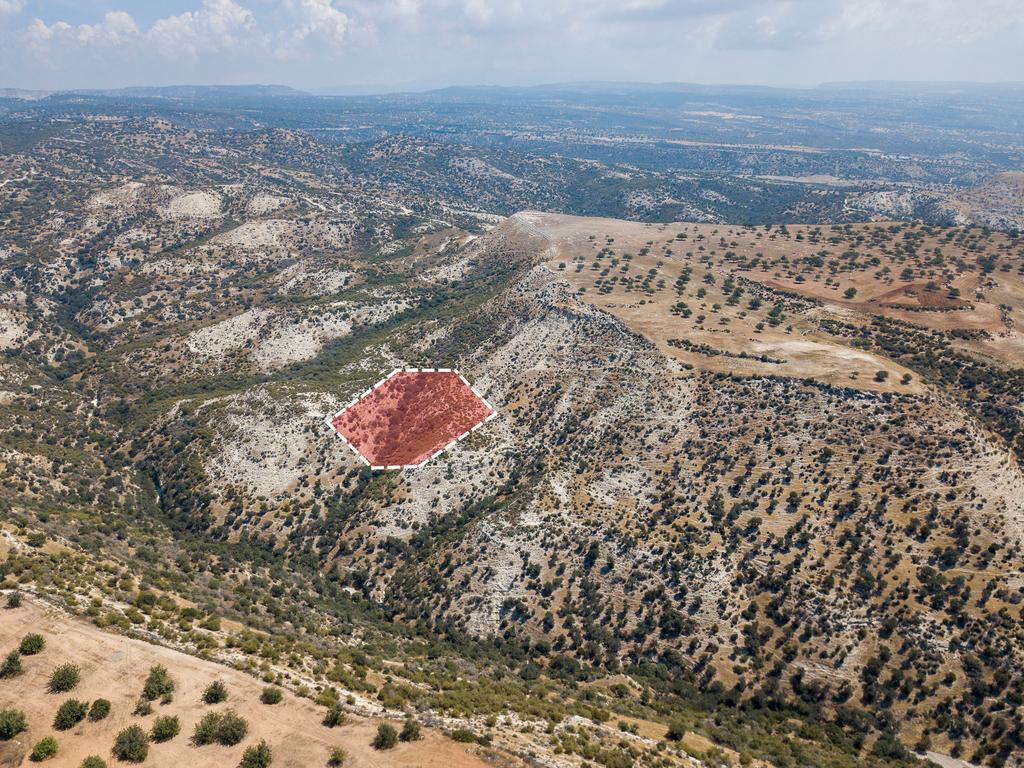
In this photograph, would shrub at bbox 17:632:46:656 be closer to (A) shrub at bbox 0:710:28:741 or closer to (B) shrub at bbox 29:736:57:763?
(A) shrub at bbox 0:710:28:741

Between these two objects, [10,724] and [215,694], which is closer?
[10,724]

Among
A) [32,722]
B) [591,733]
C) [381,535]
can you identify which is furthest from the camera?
[381,535]

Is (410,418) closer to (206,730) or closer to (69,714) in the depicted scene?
(206,730)

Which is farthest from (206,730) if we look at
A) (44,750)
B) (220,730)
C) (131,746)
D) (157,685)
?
(44,750)

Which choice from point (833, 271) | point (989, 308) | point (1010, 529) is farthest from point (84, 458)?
point (989, 308)

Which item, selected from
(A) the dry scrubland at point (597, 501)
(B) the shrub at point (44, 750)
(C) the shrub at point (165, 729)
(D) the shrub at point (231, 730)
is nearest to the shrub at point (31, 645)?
(A) the dry scrubland at point (597, 501)

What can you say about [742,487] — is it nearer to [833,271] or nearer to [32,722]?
[32,722]

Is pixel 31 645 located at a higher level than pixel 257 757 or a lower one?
higher
